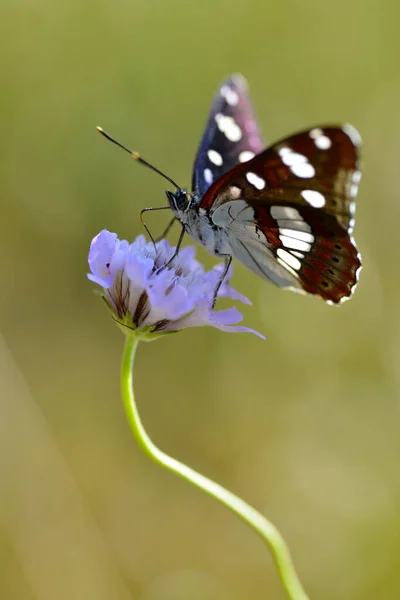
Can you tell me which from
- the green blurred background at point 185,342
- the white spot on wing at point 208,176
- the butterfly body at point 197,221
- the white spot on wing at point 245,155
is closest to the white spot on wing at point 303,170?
the butterfly body at point 197,221

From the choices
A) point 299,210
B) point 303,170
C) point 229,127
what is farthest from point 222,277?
point 229,127

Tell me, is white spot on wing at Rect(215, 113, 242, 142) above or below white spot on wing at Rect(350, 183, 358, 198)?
above

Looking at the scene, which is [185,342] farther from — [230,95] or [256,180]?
[256,180]

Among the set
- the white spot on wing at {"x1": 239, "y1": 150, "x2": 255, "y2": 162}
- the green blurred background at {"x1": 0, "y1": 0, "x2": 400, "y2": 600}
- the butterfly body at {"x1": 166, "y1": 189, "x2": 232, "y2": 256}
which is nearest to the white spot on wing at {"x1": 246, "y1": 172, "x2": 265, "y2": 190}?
the butterfly body at {"x1": 166, "y1": 189, "x2": 232, "y2": 256}

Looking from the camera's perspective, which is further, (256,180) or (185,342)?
(185,342)

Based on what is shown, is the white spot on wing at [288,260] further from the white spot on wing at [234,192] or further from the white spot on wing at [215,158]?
the white spot on wing at [215,158]

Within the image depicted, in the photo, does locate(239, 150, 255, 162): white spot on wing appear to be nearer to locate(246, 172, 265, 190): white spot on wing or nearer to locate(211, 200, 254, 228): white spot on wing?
locate(211, 200, 254, 228): white spot on wing

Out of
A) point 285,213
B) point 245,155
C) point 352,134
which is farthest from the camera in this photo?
point 245,155
